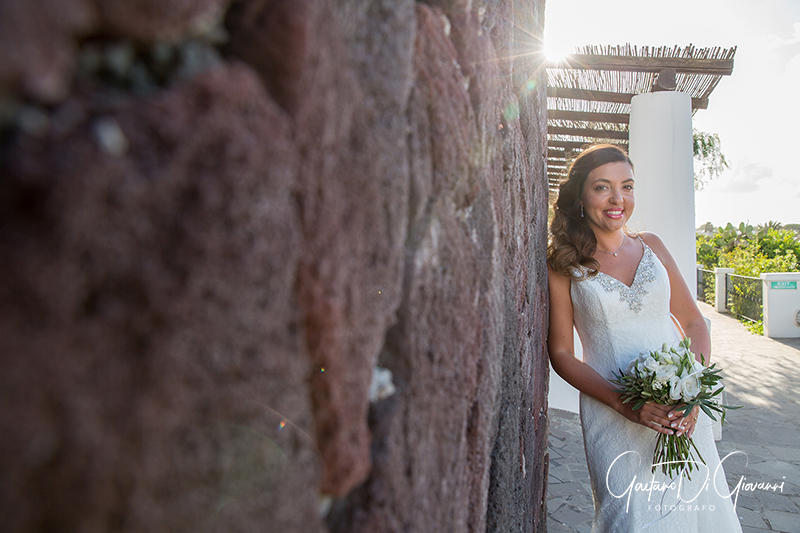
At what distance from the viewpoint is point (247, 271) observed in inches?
15.3

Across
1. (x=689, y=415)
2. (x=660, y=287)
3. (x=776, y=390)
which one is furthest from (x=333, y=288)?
(x=776, y=390)

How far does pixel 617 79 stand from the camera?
14.9 ft

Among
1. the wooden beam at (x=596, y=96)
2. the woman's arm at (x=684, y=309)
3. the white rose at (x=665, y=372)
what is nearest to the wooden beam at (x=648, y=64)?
the wooden beam at (x=596, y=96)

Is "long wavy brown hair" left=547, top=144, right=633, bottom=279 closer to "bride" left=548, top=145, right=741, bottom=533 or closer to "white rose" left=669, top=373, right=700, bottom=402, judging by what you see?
"bride" left=548, top=145, right=741, bottom=533

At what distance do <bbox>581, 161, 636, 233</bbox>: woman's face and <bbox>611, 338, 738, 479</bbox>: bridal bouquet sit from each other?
717 millimetres

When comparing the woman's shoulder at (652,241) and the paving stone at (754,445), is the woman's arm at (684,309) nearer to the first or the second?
the woman's shoulder at (652,241)

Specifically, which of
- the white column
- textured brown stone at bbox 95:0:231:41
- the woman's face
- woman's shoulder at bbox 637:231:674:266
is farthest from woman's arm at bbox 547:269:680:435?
the white column

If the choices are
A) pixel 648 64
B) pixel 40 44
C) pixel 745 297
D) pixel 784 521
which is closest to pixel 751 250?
pixel 745 297

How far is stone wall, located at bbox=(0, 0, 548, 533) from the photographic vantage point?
29 centimetres

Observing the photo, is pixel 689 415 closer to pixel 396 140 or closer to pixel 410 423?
pixel 410 423

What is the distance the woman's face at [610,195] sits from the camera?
2596 mm

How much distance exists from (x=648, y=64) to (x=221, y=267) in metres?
4.84

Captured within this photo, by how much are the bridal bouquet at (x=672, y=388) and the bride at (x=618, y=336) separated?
0.21 ft

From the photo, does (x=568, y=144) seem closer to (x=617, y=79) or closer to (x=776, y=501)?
(x=617, y=79)
